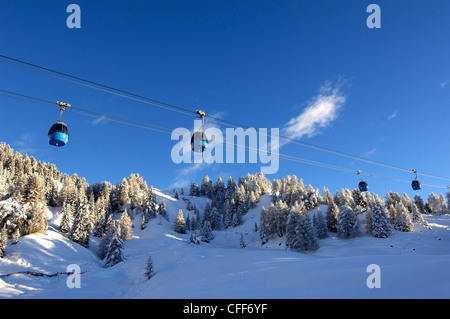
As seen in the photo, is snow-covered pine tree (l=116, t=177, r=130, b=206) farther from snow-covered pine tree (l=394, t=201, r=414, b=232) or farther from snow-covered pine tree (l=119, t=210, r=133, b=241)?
snow-covered pine tree (l=394, t=201, r=414, b=232)

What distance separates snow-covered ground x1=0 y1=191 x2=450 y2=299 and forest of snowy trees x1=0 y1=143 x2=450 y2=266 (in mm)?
2984

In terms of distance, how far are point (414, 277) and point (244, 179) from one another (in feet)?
494

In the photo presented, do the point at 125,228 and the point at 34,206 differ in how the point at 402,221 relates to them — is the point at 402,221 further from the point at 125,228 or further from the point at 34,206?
the point at 34,206

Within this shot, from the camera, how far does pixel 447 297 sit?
4879 mm

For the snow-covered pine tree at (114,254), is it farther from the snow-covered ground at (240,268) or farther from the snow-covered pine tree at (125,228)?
the snow-covered pine tree at (125,228)

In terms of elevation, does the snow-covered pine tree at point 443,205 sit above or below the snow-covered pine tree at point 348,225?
above

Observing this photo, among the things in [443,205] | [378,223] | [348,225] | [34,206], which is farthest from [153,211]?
[443,205]

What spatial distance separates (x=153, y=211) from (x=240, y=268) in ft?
252

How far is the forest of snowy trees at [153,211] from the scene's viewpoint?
43.2m

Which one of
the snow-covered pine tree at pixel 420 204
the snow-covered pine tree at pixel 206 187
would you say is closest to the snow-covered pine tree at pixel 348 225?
the snow-covered pine tree at pixel 420 204

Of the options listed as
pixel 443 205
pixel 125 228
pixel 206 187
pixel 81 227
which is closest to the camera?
pixel 81 227

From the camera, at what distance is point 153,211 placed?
90.1 m

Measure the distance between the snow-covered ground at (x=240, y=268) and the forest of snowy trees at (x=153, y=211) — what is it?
9.79ft
